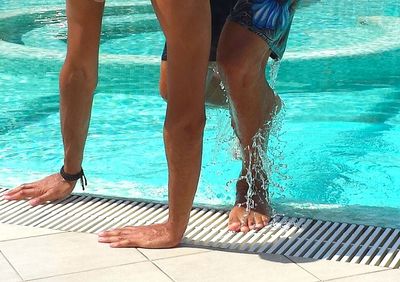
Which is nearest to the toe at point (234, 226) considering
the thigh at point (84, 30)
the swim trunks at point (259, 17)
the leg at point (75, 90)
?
the swim trunks at point (259, 17)

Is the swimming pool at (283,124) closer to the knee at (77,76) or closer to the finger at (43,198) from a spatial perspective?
the finger at (43,198)

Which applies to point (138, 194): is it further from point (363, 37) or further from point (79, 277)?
point (363, 37)

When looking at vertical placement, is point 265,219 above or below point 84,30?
below

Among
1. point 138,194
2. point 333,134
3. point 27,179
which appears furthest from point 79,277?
point 333,134

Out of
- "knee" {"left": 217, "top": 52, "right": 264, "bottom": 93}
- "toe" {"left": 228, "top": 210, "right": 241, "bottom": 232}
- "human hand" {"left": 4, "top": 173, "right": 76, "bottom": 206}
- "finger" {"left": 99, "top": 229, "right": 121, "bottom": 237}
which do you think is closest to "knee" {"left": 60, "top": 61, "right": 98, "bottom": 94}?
"human hand" {"left": 4, "top": 173, "right": 76, "bottom": 206}

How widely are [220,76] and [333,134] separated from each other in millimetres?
2311

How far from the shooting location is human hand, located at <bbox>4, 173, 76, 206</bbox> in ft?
13.0

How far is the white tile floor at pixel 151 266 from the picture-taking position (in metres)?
3.05

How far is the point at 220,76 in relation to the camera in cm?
367

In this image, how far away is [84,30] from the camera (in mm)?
3699

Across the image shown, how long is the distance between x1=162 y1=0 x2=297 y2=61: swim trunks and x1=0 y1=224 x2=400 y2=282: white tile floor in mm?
839

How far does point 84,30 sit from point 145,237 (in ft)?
3.05

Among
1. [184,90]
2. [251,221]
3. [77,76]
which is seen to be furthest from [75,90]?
[251,221]

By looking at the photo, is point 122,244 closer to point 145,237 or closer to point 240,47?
point 145,237
